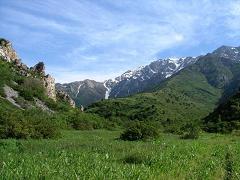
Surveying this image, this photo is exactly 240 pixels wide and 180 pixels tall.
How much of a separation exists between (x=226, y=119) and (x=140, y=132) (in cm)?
6265

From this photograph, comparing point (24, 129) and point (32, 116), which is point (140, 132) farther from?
point (32, 116)

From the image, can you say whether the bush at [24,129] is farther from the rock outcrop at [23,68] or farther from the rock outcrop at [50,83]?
the rock outcrop at [50,83]

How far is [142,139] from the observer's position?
50.4 m

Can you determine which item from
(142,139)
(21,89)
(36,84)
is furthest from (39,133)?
Result: (36,84)

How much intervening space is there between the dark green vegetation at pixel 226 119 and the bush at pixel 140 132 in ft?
128

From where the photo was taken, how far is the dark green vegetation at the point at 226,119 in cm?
9236

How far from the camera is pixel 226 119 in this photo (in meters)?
109

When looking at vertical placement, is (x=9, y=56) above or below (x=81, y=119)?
above

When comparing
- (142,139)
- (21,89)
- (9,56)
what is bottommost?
(142,139)

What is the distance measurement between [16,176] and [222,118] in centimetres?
9914

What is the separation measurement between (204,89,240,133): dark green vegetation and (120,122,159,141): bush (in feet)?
128

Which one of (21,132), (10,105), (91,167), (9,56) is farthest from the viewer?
(9,56)

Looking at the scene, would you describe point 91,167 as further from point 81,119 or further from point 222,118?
point 222,118

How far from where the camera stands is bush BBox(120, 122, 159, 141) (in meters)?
50.5
